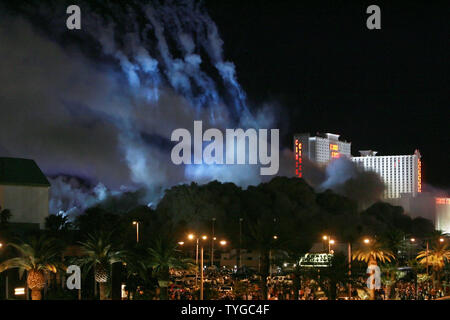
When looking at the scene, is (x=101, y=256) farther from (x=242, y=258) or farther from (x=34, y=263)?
(x=242, y=258)

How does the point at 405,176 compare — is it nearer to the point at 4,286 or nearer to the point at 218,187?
the point at 218,187

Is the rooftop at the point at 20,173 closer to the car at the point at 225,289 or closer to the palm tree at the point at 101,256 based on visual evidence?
the car at the point at 225,289

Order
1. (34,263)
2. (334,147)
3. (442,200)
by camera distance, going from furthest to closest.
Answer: (334,147) < (442,200) < (34,263)

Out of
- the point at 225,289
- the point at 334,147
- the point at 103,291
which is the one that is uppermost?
the point at 334,147

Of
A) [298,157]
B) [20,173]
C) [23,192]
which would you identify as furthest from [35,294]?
[298,157]

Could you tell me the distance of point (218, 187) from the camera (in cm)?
12638

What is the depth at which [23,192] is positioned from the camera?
75.3 m

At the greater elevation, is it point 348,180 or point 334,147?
point 334,147

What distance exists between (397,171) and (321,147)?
20.1 m

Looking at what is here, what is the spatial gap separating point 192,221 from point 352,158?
82552 millimetres

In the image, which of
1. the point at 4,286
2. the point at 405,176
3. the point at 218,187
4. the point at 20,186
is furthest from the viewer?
the point at 405,176

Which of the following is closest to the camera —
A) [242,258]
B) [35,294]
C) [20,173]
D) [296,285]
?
[35,294]
